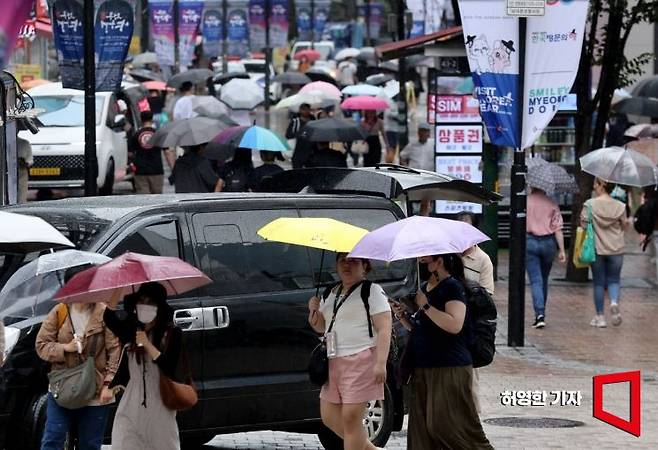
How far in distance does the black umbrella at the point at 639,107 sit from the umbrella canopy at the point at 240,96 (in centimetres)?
745

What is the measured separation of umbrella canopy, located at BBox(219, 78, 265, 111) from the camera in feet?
108

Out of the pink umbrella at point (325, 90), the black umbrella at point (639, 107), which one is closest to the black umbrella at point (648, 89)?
the black umbrella at point (639, 107)

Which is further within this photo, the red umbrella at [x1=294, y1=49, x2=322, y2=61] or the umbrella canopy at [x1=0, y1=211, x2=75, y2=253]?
the red umbrella at [x1=294, y1=49, x2=322, y2=61]

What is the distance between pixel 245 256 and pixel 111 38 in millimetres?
7714

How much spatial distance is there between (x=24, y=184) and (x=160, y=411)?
12490mm

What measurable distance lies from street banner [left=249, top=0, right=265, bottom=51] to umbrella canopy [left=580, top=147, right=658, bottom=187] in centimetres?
3491

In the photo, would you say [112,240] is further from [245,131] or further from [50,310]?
[245,131]

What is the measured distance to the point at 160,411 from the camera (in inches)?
328

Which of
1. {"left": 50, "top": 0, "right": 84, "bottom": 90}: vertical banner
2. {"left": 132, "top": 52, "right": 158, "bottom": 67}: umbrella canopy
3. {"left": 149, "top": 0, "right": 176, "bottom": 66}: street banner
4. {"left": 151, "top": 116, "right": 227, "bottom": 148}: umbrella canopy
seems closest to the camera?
{"left": 50, "top": 0, "right": 84, "bottom": 90}: vertical banner

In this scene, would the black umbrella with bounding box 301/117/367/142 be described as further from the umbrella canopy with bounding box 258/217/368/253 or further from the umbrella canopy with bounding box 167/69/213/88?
the umbrella canopy with bounding box 167/69/213/88

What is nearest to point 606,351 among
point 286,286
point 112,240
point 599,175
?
point 599,175

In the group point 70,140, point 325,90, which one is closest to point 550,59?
point 70,140

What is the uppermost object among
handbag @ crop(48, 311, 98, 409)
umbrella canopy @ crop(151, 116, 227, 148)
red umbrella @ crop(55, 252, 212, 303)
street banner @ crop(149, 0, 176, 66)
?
street banner @ crop(149, 0, 176, 66)

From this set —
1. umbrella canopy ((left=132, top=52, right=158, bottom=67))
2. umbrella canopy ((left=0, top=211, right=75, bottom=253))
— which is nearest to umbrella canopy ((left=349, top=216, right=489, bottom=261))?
umbrella canopy ((left=0, top=211, right=75, bottom=253))
